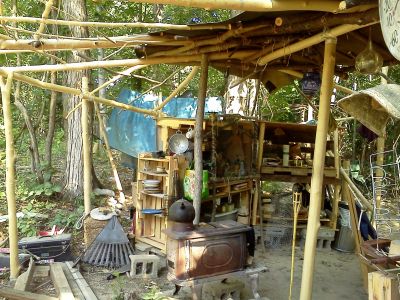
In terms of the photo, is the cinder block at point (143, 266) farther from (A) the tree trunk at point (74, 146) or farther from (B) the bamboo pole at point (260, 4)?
(B) the bamboo pole at point (260, 4)

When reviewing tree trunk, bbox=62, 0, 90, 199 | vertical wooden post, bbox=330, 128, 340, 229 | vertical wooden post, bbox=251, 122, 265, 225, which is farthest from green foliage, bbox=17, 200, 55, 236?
vertical wooden post, bbox=330, 128, 340, 229

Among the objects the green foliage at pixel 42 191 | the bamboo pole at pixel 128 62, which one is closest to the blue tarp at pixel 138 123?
the green foliage at pixel 42 191

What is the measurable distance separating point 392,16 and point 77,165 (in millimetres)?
Answer: 6504

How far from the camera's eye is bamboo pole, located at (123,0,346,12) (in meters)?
2.18

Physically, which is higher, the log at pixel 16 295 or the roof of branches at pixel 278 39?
the roof of branches at pixel 278 39

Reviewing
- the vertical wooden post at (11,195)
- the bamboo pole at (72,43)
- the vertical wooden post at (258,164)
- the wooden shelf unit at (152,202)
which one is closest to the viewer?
the bamboo pole at (72,43)

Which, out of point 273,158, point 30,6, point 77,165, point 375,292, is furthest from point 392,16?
point 30,6

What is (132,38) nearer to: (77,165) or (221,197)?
(221,197)

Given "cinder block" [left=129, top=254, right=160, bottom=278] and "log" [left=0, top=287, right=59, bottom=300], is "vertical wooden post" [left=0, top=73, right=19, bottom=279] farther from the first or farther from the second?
"cinder block" [left=129, top=254, right=160, bottom=278]

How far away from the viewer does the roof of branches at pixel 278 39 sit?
324cm

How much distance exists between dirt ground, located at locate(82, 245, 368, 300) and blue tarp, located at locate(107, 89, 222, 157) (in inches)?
110

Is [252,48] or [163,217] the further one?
[163,217]

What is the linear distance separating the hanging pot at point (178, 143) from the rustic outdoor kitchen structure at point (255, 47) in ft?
0.88

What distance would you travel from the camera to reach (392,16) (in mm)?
1803
